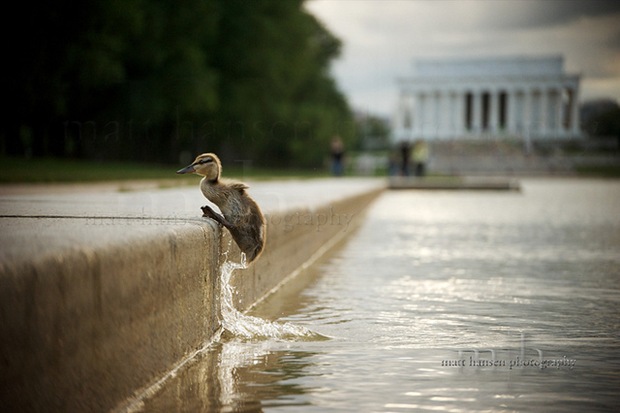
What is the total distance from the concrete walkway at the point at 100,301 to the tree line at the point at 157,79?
28.0 m

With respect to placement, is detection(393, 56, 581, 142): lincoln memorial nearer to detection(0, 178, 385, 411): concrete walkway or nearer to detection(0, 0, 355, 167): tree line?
detection(0, 0, 355, 167): tree line

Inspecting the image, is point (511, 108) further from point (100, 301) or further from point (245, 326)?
point (100, 301)

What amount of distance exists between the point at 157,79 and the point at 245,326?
131ft

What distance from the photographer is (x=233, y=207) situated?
592 centimetres

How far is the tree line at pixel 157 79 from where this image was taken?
3322 centimetres

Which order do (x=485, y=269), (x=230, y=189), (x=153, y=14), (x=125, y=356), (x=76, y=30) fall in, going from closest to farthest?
(x=125, y=356) → (x=230, y=189) → (x=485, y=269) → (x=76, y=30) → (x=153, y=14)

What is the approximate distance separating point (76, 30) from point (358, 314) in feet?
95.6

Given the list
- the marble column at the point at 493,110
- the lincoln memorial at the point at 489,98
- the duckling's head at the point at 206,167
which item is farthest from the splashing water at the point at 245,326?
the marble column at the point at 493,110

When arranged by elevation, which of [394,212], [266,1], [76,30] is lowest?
[394,212]

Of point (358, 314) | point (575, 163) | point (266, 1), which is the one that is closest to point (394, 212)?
point (358, 314)

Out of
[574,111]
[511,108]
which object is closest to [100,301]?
[574,111]

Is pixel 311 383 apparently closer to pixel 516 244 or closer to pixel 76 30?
pixel 516 244

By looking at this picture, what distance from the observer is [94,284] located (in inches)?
143

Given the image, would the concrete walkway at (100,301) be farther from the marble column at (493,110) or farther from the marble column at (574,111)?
the marble column at (493,110)
